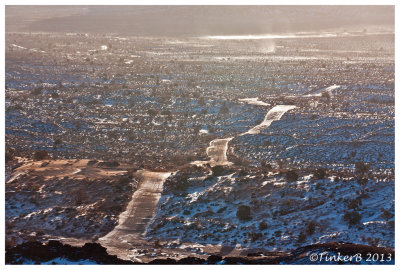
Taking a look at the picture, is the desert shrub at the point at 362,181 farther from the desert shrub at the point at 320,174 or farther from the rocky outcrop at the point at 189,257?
the rocky outcrop at the point at 189,257

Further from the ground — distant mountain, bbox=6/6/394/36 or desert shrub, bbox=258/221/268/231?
distant mountain, bbox=6/6/394/36

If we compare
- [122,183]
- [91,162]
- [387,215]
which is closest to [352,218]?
[387,215]

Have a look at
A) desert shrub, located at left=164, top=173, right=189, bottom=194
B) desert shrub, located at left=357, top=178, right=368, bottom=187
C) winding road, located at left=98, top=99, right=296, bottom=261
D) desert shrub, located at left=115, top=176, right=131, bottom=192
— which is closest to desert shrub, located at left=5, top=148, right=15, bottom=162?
desert shrub, located at left=115, top=176, right=131, bottom=192

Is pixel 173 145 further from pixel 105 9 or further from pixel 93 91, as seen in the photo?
pixel 105 9

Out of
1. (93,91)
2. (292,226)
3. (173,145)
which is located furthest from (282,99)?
(292,226)

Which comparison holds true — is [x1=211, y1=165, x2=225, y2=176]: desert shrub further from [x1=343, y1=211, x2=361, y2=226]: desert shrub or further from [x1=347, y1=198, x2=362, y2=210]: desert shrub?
[x1=343, y1=211, x2=361, y2=226]: desert shrub

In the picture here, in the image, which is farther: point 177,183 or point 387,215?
point 177,183

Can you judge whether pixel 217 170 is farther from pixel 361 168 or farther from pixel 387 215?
pixel 387 215
